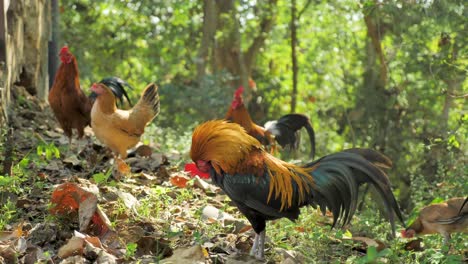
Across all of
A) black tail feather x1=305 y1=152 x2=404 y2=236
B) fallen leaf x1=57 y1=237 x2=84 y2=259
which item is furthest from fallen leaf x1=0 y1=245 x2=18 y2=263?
black tail feather x1=305 y1=152 x2=404 y2=236

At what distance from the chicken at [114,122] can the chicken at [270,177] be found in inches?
84.1

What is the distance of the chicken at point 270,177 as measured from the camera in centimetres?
503

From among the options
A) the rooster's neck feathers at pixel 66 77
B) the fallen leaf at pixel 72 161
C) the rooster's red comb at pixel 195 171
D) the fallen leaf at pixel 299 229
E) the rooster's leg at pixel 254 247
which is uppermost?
the rooster's neck feathers at pixel 66 77

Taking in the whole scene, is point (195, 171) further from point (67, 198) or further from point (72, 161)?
point (72, 161)

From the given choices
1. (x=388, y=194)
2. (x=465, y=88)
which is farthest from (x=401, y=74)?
(x=388, y=194)

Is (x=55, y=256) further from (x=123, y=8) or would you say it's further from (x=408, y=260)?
(x=123, y=8)

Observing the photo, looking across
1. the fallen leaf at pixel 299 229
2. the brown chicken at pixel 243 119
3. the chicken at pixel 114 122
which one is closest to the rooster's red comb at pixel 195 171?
the fallen leaf at pixel 299 229

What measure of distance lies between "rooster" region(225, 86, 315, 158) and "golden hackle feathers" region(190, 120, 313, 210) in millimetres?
3604

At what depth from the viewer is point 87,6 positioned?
15367mm

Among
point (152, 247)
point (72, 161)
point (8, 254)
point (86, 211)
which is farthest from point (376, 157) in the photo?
→ point (72, 161)

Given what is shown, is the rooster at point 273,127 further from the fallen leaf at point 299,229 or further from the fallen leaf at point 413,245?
the fallen leaf at point 413,245

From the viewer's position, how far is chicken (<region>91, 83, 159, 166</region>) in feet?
23.3

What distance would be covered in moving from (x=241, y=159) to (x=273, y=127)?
4394 mm

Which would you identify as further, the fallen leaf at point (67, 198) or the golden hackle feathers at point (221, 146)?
the fallen leaf at point (67, 198)
